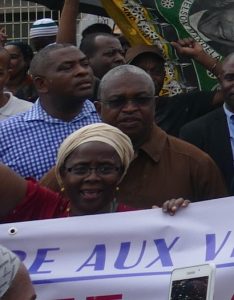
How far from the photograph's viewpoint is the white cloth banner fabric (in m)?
4.54

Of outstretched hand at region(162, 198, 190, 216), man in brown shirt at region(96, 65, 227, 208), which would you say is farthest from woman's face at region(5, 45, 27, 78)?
outstretched hand at region(162, 198, 190, 216)

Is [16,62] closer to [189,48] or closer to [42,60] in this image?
[189,48]

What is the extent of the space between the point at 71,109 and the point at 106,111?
2.15 ft

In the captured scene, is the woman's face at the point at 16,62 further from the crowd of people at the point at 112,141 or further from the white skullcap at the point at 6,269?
the white skullcap at the point at 6,269

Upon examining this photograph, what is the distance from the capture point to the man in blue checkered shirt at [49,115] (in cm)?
571

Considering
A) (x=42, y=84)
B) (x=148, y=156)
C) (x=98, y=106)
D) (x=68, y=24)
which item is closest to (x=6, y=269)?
(x=148, y=156)

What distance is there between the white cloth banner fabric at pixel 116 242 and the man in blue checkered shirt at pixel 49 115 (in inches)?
40.8

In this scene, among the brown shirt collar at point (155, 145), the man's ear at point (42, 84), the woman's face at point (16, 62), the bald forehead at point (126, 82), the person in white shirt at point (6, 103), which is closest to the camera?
the brown shirt collar at point (155, 145)

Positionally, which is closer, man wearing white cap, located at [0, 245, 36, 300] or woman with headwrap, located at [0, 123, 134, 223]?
man wearing white cap, located at [0, 245, 36, 300]

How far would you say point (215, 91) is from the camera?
264 inches

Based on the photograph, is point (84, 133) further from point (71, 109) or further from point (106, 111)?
point (71, 109)

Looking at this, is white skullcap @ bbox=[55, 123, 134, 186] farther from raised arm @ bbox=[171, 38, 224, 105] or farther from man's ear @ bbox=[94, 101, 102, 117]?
raised arm @ bbox=[171, 38, 224, 105]

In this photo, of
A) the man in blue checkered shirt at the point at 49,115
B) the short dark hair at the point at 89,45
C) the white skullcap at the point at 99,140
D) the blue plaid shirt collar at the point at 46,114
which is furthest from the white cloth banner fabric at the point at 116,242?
the short dark hair at the point at 89,45

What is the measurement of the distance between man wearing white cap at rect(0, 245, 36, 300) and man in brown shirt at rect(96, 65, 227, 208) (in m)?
1.43
